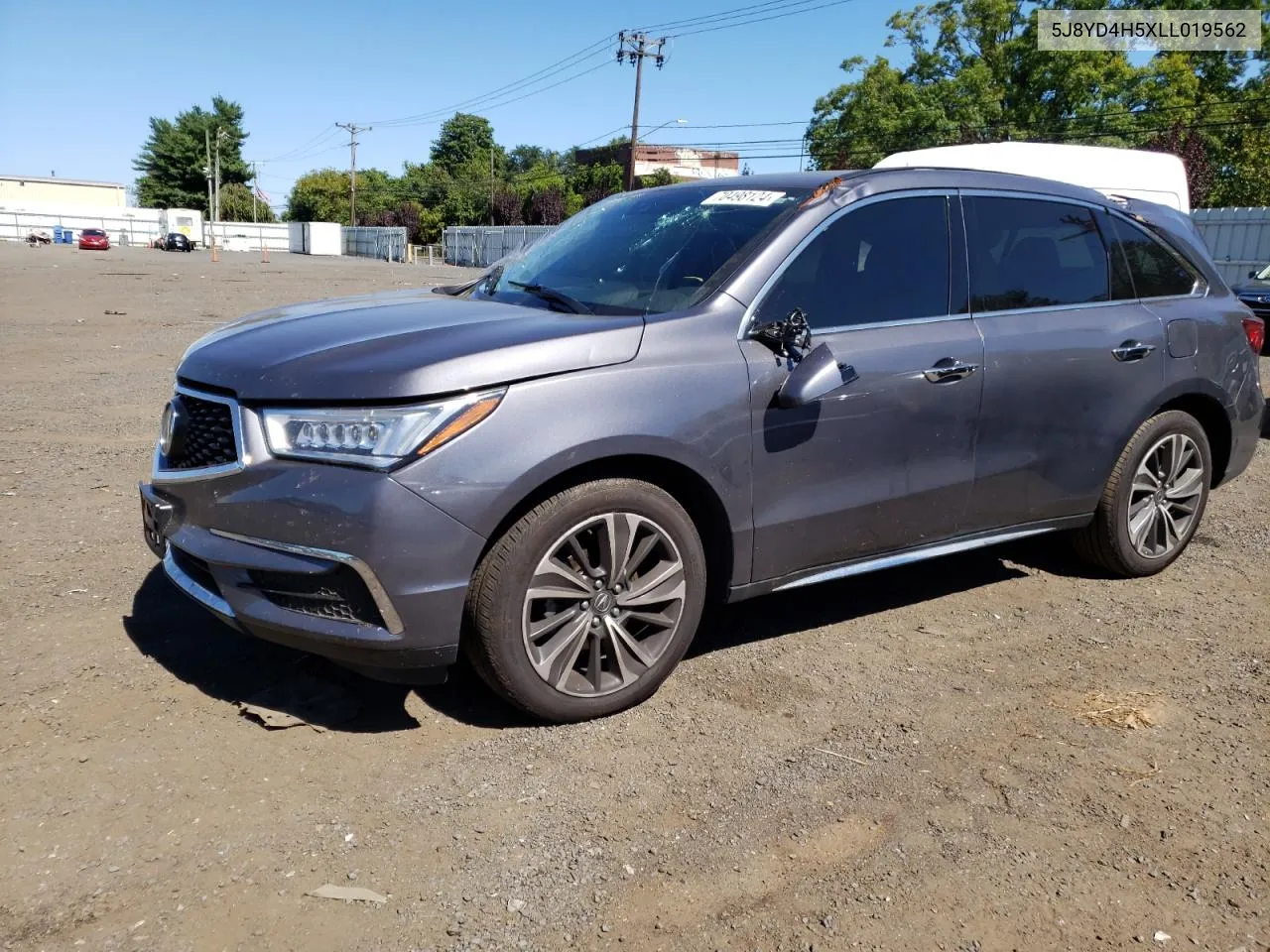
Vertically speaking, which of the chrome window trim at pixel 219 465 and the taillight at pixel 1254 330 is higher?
the taillight at pixel 1254 330

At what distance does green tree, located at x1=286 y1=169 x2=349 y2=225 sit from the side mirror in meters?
118

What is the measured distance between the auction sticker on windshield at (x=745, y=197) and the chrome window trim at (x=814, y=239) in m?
0.26

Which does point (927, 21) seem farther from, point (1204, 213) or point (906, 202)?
point (906, 202)

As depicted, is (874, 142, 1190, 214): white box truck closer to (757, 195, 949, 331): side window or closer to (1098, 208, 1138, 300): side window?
(1098, 208, 1138, 300): side window

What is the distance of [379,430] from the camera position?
9.89ft

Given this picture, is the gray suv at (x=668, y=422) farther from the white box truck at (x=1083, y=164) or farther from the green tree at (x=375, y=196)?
the green tree at (x=375, y=196)

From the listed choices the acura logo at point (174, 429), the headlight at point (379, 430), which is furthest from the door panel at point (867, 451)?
the acura logo at point (174, 429)

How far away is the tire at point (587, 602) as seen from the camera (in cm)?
318

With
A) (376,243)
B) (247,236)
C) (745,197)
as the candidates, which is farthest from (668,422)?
(247,236)

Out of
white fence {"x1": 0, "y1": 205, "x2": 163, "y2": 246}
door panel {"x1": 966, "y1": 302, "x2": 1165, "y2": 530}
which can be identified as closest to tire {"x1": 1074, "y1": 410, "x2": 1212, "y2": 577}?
door panel {"x1": 966, "y1": 302, "x2": 1165, "y2": 530}

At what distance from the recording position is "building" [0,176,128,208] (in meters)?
108

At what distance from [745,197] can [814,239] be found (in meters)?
0.43

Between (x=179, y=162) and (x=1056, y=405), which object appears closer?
(x=1056, y=405)

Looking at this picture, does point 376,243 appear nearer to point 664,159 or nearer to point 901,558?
point 664,159
